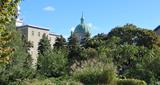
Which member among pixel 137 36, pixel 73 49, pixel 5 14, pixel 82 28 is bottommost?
pixel 5 14

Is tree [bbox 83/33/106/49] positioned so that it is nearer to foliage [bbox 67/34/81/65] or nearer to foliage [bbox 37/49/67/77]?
foliage [bbox 67/34/81/65]

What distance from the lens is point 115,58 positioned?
61.5m

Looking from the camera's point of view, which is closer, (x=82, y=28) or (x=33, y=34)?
(x=33, y=34)

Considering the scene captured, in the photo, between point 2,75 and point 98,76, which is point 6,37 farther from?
point 2,75

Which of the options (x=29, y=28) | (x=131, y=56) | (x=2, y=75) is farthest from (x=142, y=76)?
(x=29, y=28)

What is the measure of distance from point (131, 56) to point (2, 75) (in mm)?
24477

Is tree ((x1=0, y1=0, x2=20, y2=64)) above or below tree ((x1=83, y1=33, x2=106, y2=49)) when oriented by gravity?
below

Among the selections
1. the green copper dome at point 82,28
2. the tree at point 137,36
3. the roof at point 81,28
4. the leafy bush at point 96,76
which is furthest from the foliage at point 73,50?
the green copper dome at point 82,28

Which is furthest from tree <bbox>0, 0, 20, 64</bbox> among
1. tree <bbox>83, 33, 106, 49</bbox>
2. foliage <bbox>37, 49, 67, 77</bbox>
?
tree <bbox>83, 33, 106, 49</bbox>

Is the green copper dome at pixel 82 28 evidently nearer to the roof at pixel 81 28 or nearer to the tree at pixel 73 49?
the roof at pixel 81 28

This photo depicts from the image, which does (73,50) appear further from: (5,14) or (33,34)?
(5,14)

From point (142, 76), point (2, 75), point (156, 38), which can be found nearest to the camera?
point (2, 75)

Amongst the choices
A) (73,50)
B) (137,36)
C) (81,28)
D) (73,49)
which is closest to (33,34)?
(81,28)

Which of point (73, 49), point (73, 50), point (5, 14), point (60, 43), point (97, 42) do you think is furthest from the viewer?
point (60, 43)
